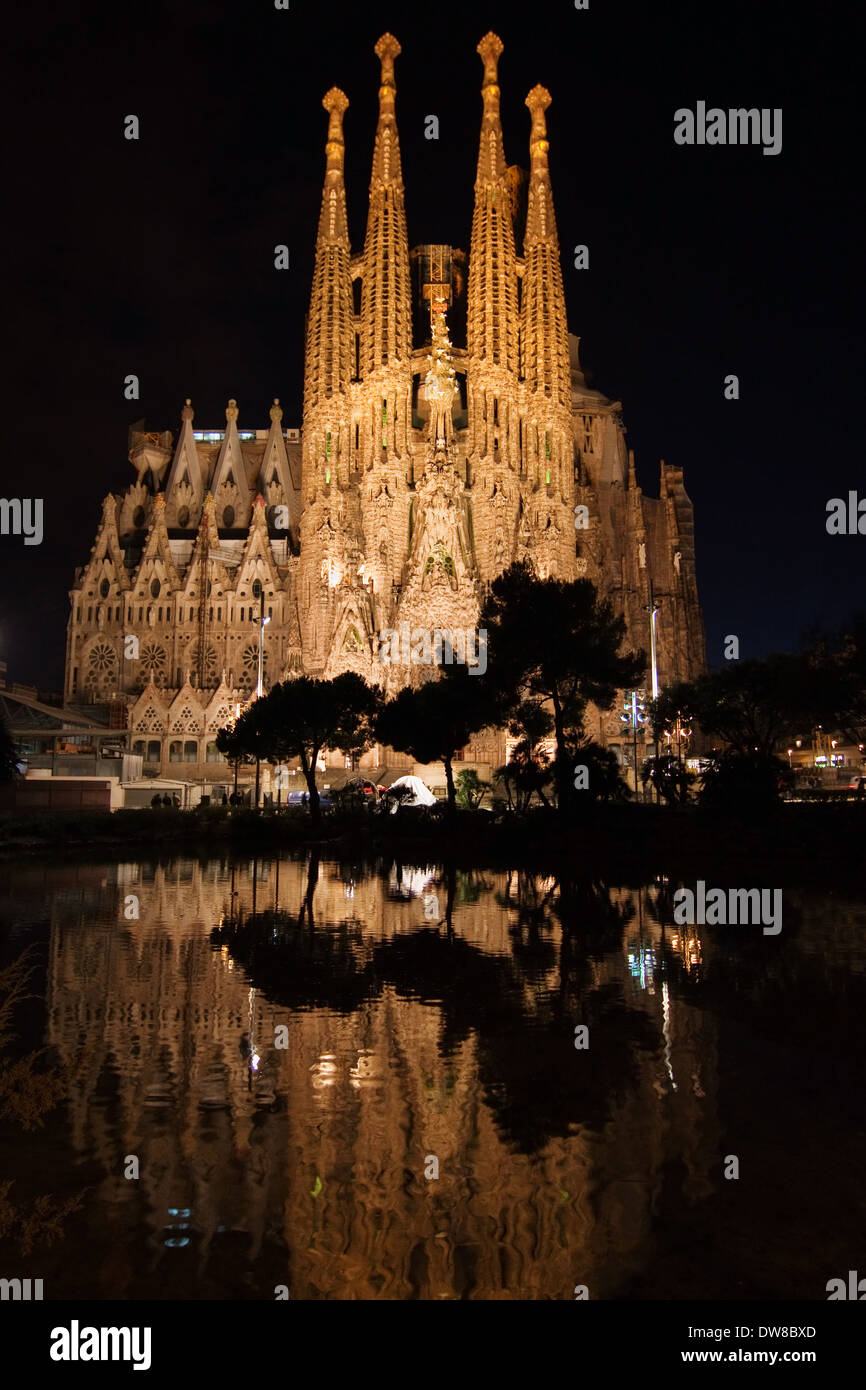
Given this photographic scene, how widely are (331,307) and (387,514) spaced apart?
16514 millimetres

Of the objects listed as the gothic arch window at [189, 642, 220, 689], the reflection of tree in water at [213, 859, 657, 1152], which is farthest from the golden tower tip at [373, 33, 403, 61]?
the reflection of tree in water at [213, 859, 657, 1152]

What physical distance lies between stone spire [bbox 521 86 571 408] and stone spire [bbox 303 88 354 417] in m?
13.5

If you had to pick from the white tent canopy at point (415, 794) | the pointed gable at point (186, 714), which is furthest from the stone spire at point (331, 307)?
the white tent canopy at point (415, 794)

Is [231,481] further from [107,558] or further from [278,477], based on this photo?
[107,558]

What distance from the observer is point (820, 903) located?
16.6 metres

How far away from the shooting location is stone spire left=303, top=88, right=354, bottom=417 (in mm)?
65750

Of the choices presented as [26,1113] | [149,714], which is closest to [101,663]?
[149,714]

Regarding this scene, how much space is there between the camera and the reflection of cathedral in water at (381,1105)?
437cm

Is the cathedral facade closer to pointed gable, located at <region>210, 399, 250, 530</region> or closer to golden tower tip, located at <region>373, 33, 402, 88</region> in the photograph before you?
golden tower tip, located at <region>373, 33, 402, 88</region>

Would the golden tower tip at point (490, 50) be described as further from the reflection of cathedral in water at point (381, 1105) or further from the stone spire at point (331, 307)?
the reflection of cathedral in water at point (381, 1105)

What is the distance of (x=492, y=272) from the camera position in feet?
217

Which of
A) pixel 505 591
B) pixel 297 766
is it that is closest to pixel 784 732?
pixel 505 591

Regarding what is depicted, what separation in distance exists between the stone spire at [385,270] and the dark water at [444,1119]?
6037 centimetres

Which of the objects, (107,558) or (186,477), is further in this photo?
(186,477)
